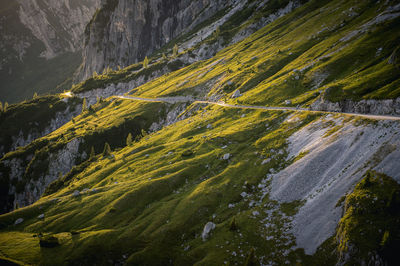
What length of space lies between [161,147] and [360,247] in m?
61.6

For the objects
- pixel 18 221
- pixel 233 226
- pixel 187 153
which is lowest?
pixel 233 226

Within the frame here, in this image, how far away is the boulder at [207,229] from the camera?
33938mm

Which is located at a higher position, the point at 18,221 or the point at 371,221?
the point at 18,221

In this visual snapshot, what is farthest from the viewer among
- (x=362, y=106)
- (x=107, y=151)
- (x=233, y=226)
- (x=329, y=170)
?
(x=107, y=151)

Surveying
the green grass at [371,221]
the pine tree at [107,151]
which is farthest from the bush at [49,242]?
the pine tree at [107,151]

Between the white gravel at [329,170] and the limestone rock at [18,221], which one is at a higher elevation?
the limestone rock at [18,221]

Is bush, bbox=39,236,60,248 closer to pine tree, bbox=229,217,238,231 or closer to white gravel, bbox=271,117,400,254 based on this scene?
pine tree, bbox=229,217,238,231

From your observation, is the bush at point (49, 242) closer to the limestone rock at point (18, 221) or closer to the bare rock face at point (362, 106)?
the limestone rock at point (18, 221)

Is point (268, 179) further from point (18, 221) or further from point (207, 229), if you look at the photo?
point (18, 221)

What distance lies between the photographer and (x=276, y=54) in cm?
10331

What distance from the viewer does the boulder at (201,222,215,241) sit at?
3394 centimetres

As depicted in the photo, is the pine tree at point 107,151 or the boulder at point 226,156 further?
the pine tree at point 107,151

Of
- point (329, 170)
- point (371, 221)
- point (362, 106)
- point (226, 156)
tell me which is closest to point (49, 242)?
point (226, 156)

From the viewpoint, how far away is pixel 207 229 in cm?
3444
